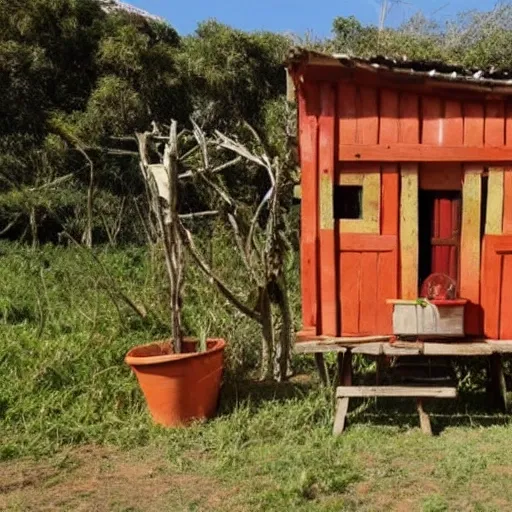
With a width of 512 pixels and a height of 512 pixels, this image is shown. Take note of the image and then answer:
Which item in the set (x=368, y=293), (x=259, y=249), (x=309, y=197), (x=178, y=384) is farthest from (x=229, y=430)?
(x=259, y=249)

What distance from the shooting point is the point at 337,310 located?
6.06 m

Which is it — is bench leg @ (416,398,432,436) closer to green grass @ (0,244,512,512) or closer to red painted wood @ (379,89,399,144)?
green grass @ (0,244,512,512)

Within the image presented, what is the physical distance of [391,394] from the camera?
6.02 m

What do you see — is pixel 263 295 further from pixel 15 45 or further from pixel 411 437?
pixel 15 45

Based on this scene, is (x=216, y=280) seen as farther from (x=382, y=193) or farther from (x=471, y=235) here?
(x=471, y=235)

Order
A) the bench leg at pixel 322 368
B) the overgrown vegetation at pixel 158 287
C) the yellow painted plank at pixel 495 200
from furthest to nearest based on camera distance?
the bench leg at pixel 322 368, the yellow painted plank at pixel 495 200, the overgrown vegetation at pixel 158 287

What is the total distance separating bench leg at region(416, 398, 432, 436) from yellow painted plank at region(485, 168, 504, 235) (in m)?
1.51

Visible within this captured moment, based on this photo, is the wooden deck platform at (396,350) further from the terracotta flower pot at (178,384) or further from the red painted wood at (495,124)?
the red painted wood at (495,124)

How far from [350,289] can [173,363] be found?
1542mm

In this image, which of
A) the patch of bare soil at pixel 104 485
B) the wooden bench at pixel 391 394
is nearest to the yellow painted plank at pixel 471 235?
the wooden bench at pixel 391 394

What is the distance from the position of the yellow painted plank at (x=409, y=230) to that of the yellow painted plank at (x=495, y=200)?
1.90 feet

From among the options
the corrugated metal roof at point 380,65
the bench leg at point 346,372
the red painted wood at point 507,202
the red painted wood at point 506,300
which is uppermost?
the corrugated metal roof at point 380,65

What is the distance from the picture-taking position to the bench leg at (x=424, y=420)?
19.4 ft

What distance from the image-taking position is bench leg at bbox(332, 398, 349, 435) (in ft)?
19.6
